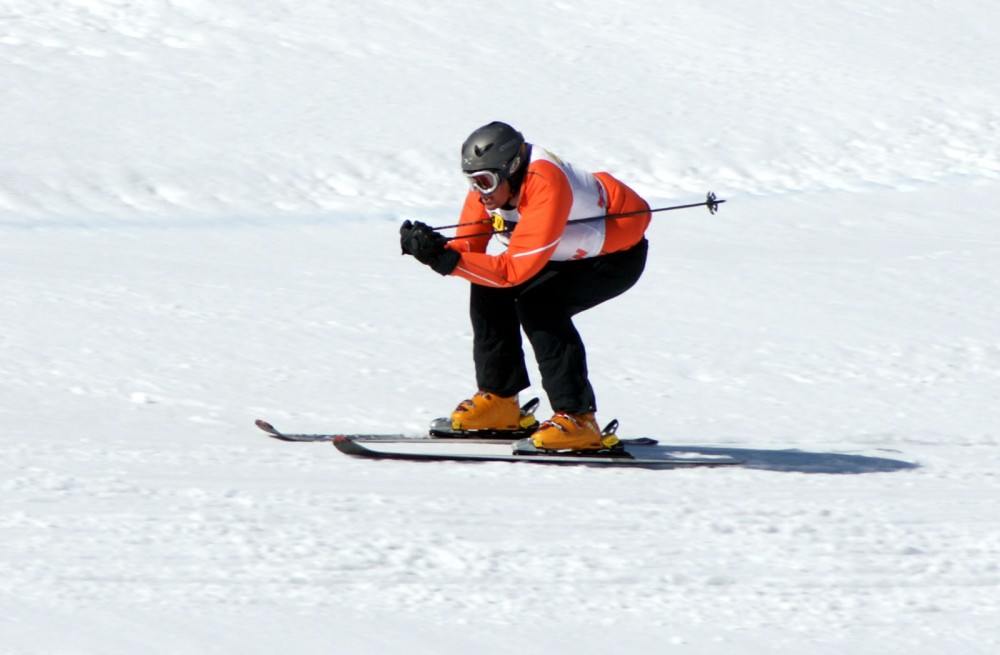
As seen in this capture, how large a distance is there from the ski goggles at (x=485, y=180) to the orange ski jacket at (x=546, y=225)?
95mm

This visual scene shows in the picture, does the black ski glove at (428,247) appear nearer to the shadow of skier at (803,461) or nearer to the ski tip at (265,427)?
the ski tip at (265,427)

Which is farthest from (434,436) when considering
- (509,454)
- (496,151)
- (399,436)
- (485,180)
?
(496,151)

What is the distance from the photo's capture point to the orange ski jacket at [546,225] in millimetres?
4621

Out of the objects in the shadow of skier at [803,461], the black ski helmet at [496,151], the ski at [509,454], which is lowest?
the ski at [509,454]

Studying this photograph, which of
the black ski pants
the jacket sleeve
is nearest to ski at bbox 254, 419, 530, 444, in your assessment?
the black ski pants

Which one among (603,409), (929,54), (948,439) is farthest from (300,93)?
(948,439)

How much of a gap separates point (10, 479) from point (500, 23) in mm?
12605

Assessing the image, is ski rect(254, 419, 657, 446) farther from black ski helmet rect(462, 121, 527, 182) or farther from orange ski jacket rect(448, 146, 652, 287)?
black ski helmet rect(462, 121, 527, 182)

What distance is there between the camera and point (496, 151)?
182 inches

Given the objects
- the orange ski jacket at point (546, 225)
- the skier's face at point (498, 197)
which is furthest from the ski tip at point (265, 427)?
the skier's face at point (498, 197)

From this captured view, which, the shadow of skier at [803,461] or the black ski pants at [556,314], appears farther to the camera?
the shadow of skier at [803,461]

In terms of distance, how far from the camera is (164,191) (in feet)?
36.7

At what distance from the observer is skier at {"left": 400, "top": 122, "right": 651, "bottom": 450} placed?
463 cm

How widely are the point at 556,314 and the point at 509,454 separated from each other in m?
0.57
